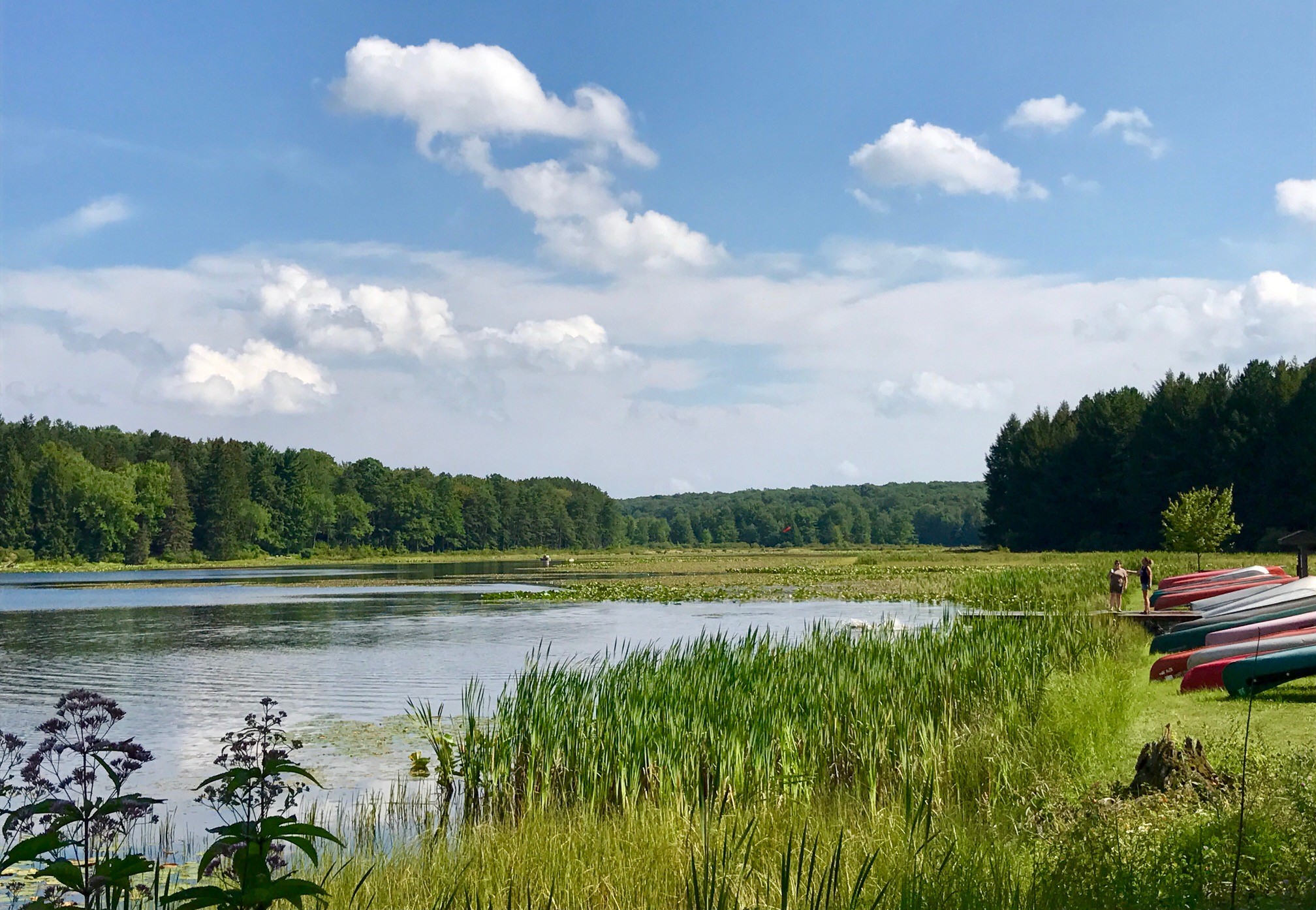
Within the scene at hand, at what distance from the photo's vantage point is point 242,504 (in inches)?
4405

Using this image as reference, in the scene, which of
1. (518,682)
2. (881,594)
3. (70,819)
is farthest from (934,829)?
(881,594)

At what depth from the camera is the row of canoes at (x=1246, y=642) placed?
12.3m

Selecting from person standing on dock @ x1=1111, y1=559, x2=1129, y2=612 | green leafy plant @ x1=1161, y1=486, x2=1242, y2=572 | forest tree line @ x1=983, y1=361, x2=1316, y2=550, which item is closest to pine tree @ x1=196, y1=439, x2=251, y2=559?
forest tree line @ x1=983, y1=361, x2=1316, y2=550

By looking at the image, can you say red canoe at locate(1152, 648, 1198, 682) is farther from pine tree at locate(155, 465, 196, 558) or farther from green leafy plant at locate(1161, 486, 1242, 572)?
pine tree at locate(155, 465, 196, 558)

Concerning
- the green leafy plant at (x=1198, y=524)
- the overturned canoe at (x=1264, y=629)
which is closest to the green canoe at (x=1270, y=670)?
the overturned canoe at (x=1264, y=629)

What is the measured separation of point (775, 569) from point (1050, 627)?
1774 inches

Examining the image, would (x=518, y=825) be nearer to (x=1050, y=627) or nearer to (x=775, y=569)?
(x=1050, y=627)

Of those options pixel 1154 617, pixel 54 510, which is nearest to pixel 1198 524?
pixel 1154 617

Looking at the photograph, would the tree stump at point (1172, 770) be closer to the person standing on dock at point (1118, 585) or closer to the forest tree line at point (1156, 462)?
the person standing on dock at point (1118, 585)

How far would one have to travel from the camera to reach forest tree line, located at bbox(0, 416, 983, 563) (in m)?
95.2

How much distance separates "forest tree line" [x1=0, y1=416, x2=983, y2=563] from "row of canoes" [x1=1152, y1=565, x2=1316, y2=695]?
95.4 m

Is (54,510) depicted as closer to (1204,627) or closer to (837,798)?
(1204,627)

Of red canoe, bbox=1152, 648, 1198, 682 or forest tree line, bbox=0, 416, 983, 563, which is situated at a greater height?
forest tree line, bbox=0, 416, 983, 563

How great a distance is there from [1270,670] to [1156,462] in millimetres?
60202
